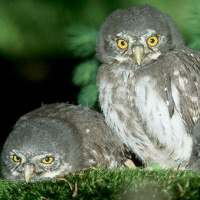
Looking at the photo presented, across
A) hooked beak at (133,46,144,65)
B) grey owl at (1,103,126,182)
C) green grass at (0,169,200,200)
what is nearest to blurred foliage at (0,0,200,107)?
grey owl at (1,103,126,182)

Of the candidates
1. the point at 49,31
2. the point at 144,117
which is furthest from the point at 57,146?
the point at 49,31

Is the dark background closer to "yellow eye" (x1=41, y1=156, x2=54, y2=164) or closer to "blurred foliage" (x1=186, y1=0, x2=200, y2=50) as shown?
"blurred foliage" (x1=186, y1=0, x2=200, y2=50)

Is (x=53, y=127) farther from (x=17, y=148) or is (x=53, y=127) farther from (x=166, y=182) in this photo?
(x=166, y=182)

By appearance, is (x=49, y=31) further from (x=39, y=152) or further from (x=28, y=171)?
(x=28, y=171)

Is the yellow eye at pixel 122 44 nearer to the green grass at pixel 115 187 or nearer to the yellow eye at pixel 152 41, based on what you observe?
the yellow eye at pixel 152 41

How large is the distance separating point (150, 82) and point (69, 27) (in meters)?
1.75

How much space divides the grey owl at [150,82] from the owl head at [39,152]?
0.58m

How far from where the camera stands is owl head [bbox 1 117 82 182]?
5566mm

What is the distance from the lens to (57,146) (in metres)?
5.71

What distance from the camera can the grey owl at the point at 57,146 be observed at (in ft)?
18.3

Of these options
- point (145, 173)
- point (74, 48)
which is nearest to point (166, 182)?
point (145, 173)

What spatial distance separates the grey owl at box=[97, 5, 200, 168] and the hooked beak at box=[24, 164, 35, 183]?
100cm

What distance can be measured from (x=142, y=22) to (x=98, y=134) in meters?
1.16

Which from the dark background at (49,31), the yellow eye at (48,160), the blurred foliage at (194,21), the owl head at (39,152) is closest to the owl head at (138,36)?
the blurred foliage at (194,21)
